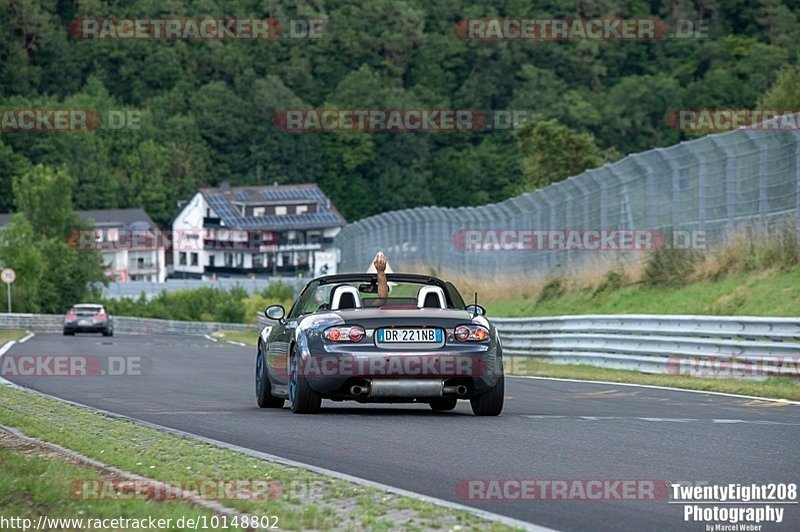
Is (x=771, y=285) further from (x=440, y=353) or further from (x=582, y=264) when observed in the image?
(x=440, y=353)

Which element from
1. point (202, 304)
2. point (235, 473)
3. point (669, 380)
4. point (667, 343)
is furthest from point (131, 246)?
point (235, 473)

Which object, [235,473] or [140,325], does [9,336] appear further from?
[235,473]

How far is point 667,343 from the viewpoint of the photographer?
21.6 metres

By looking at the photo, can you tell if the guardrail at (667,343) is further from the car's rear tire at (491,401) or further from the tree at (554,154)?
the tree at (554,154)

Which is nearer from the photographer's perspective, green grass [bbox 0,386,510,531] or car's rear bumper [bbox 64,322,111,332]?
green grass [bbox 0,386,510,531]

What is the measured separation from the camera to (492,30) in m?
171

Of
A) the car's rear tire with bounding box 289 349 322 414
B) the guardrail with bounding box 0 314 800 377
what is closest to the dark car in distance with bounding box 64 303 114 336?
the guardrail with bounding box 0 314 800 377

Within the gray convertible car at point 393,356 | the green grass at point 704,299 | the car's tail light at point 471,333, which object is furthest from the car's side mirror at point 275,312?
the green grass at point 704,299

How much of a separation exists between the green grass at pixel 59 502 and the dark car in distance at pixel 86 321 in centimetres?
4443

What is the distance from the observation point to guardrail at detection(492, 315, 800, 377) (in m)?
18.6

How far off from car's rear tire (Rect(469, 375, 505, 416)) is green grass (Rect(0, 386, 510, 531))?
2841 millimetres

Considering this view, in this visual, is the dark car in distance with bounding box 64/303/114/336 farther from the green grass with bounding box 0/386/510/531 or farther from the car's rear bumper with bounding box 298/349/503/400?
the car's rear bumper with bounding box 298/349/503/400

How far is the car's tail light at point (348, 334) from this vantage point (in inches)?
508

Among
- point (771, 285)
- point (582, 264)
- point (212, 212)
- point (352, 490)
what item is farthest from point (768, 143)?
point (212, 212)
